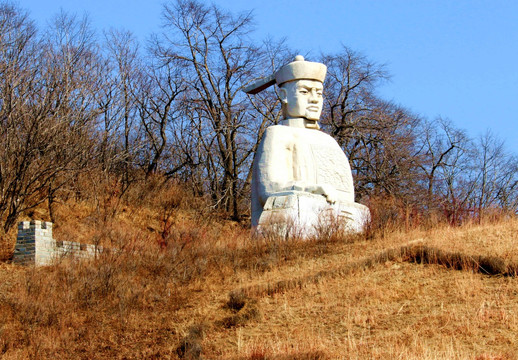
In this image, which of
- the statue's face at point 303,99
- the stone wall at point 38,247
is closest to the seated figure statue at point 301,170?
the statue's face at point 303,99

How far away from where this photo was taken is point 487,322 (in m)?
7.93

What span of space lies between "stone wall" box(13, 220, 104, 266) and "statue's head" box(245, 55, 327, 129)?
13.4 ft

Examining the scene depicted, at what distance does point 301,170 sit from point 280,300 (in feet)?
13.2

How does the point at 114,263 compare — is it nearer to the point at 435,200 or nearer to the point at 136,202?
the point at 136,202

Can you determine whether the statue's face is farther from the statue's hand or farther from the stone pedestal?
the stone pedestal

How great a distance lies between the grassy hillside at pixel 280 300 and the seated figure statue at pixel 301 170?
0.61 meters

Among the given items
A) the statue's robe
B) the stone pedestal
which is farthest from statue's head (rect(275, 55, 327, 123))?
the stone pedestal

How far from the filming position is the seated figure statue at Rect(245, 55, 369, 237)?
12.2m

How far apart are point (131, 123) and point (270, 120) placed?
4.16m

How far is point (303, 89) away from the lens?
13.6 meters

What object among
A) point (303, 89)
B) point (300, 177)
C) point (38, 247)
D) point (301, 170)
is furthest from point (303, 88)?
point (38, 247)

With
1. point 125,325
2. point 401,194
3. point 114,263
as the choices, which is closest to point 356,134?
point 401,194

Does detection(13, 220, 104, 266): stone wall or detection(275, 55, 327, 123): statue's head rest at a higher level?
detection(275, 55, 327, 123): statue's head

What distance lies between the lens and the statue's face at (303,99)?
44.7ft
